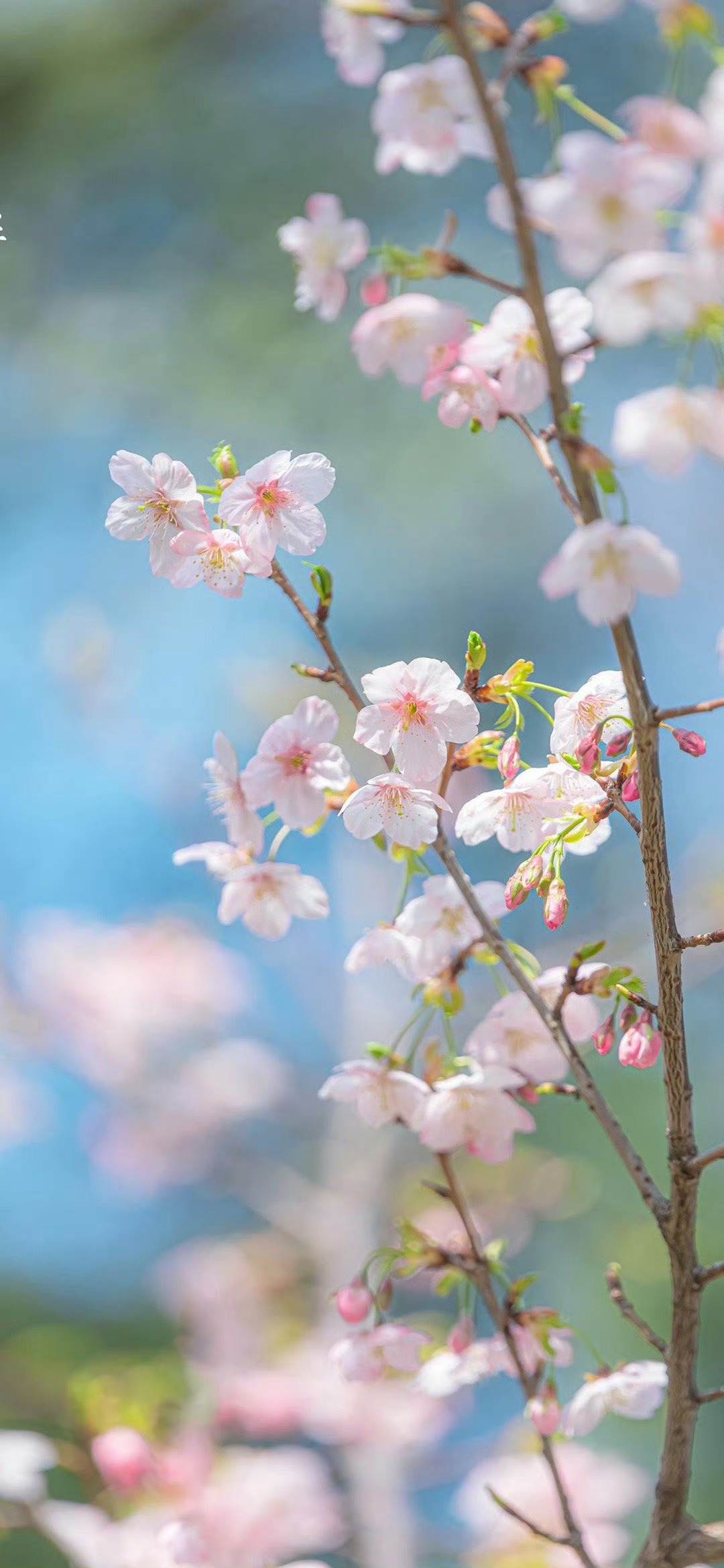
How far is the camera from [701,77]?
2865 mm

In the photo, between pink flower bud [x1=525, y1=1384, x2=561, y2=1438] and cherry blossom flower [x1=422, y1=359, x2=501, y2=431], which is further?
pink flower bud [x1=525, y1=1384, x2=561, y2=1438]

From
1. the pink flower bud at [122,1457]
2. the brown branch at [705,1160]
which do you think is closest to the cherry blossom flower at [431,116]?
the brown branch at [705,1160]

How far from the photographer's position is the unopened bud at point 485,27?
367 mm

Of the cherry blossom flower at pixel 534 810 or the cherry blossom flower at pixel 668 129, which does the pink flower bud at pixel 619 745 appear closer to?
the cherry blossom flower at pixel 534 810

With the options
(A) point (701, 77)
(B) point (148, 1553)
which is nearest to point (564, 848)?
(B) point (148, 1553)

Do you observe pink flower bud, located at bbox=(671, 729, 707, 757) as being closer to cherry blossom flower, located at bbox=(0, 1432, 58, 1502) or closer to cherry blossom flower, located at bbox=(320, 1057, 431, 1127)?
cherry blossom flower, located at bbox=(320, 1057, 431, 1127)

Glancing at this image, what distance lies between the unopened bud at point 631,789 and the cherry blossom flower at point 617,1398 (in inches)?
11.8

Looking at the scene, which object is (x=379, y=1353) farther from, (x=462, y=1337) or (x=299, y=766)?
(x=299, y=766)

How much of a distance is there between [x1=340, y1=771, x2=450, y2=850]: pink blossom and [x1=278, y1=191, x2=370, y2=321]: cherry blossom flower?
183 mm

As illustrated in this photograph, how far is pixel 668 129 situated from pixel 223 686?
2.27 meters

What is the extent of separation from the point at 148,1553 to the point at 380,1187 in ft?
3.12

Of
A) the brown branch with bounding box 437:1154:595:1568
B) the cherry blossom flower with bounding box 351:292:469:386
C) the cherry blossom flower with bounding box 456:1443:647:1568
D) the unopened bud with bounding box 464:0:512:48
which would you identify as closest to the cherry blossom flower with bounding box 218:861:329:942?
the brown branch with bounding box 437:1154:595:1568

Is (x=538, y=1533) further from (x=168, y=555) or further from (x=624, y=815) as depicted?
(x=168, y=555)

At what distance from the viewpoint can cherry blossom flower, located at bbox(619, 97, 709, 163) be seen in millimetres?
331
